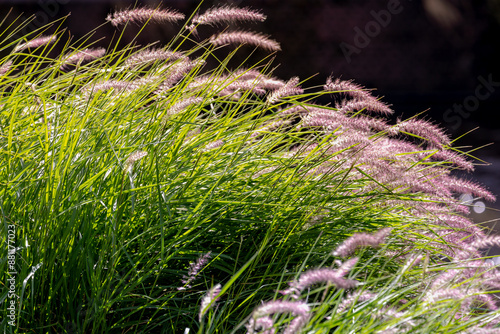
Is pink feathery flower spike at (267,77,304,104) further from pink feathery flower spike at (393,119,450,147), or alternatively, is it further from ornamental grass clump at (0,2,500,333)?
pink feathery flower spike at (393,119,450,147)

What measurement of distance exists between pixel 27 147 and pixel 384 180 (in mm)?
1154

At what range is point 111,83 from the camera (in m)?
1.77

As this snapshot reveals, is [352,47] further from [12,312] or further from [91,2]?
[12,312]

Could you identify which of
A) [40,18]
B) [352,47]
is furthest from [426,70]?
[40,18]

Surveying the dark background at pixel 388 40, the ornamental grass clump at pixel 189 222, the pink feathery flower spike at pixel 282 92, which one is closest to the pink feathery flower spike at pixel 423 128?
the ornamental grass clump at pixel 189 222

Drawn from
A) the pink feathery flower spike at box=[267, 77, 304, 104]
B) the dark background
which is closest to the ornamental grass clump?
the pink feathery flower spike at box=[267, 77, 304, 104]

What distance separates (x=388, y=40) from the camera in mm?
6742

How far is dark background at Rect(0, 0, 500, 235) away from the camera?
6539 millimetres

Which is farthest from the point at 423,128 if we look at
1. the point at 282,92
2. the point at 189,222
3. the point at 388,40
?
the point at 388,40

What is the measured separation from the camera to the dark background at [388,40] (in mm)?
6539

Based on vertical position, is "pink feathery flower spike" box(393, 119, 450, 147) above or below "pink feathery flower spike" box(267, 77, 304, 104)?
below

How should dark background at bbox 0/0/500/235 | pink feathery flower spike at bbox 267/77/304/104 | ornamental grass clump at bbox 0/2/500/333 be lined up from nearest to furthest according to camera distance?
ornamental grass clump at bbox 0/2/500/333 < pink feathery flower spike at bbox 267/77/304/104 < dark background at bbox 0/0/500/235

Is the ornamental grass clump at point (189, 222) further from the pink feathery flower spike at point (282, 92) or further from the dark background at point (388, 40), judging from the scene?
the dark background at point (388, 40)

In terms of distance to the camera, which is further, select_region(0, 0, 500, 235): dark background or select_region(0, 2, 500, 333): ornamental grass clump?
select_region(0, 0, 500, 235): dark background
